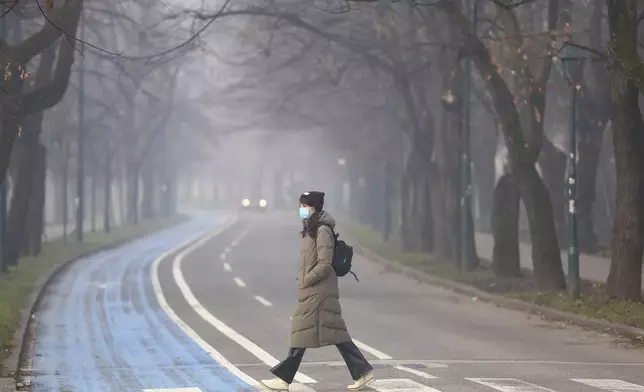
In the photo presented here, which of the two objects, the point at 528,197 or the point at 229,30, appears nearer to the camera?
the point at 528,197

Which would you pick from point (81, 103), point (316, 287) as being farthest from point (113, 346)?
point (81, 103)

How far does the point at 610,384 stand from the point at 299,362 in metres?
3.04

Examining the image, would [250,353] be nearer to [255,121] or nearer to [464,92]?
[464,92]

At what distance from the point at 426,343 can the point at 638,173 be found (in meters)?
5.41

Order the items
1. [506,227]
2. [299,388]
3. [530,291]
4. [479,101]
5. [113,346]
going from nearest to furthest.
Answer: [299,388], [113,346], [530,291], [506,227], [479,101]

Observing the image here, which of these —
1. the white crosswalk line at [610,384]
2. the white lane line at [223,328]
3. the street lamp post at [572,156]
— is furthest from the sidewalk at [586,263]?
the white crosswalk line at [610,384]

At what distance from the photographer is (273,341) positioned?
56.6 feet

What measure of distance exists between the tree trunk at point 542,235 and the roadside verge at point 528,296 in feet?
1.26

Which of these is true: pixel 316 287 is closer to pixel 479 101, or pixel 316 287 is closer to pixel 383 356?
pixel 383 356

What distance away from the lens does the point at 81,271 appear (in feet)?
112

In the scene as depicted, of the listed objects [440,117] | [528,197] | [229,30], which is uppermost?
[229,30]

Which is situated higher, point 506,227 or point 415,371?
point 506,227

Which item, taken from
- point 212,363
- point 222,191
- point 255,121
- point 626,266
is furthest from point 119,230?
point 222,191

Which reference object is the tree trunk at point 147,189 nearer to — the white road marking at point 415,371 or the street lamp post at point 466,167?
the street lamp post at point 466,167
